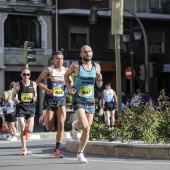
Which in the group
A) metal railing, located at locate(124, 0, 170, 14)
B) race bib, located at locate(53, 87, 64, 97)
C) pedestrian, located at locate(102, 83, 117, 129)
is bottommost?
pedestrian, located at locate(102, 83, 117, 129)

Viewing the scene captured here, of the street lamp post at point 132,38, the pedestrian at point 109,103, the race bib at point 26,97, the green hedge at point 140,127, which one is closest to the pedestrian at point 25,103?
the race bib at point 26,97

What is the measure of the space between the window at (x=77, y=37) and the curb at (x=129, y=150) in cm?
2771

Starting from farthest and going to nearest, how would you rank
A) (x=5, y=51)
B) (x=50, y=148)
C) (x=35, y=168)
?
1. (x=5, y=51)
2. (x=50, y=148)
3. (x=35, y=168)

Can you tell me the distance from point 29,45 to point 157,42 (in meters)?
22.2

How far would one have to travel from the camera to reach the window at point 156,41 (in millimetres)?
43875

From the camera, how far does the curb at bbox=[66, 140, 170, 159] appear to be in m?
12.2

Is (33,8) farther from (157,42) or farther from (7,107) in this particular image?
(7,107)

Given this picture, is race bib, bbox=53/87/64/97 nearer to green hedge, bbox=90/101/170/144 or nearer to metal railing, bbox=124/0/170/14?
green hedge, bbox=90/101/170/144

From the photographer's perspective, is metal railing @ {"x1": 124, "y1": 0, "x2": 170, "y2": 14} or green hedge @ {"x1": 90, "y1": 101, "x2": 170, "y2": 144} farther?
metal railing @ {"x1": 124, "y1": 0, "x2": 170, "y2": 14}

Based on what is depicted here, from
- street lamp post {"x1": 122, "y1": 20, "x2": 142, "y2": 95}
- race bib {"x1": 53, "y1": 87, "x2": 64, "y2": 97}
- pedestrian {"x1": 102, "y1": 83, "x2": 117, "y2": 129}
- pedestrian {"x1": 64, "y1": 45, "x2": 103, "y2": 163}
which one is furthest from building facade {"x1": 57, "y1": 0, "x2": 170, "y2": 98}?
pedestrian {"x1": 64, "y1": 45, "x2": 103, "y2": 163}

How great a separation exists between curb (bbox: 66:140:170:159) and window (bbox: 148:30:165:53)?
101 ft

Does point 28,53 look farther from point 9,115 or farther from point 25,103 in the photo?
point 25,103

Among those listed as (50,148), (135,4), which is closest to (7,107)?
(50,148)

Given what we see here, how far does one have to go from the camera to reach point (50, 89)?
12.7 meters
